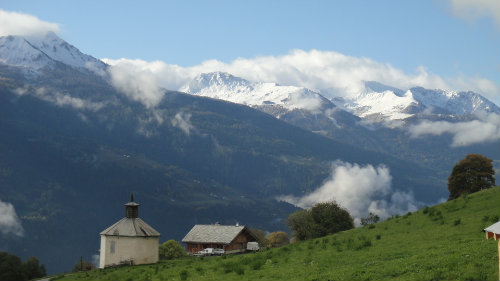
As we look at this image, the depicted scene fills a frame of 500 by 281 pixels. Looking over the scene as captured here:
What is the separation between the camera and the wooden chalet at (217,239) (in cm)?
13188

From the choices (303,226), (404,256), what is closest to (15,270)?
(303,226)

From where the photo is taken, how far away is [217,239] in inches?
5246

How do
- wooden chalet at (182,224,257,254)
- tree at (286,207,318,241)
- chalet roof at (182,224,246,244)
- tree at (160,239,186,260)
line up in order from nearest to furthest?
tree at (286,207,318,241) → tree at (160,239,186,260) → wooden chalet at (182,224,257,254) → chalet roof at (182,224,246,244)

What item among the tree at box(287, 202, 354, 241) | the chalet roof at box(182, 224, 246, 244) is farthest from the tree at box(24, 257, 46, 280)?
the tree at box(287, 202, 354, 241)

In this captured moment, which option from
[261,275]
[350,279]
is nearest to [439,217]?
[261,275]

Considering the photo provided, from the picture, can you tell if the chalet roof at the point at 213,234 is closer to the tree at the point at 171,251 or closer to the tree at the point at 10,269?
the tree at the point at 171,251

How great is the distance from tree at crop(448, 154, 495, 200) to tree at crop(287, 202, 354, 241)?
59.8ft

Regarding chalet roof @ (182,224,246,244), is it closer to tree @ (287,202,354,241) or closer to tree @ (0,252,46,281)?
tree @ (0,252,46,281)

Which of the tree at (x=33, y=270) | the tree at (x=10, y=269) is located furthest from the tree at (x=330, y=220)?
the tree at (x=10, y=269)

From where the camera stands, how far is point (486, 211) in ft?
135

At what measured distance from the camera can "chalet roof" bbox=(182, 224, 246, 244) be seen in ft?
436

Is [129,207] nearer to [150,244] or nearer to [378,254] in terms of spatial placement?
[150,244]

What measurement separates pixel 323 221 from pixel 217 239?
4357 cm

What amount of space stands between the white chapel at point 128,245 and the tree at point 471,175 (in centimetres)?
4973
